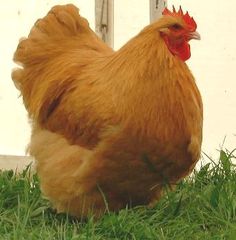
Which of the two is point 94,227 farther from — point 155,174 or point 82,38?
point 82,38

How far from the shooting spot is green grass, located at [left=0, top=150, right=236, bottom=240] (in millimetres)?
4090

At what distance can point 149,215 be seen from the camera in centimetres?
439

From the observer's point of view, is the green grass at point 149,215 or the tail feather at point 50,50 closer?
the green grass at point 149,215

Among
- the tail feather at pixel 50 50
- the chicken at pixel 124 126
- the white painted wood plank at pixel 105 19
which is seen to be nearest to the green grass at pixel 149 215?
the chicken at pixel 124 126

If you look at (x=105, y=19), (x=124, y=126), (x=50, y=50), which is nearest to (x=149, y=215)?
(x=124, y=126)

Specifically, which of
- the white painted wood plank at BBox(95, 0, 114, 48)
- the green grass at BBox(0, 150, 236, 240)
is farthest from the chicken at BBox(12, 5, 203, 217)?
the white painted wood plank at BBox(95, 0, 114, 48)

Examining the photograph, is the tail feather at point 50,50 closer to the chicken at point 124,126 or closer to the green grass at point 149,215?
the chicken at point 124,126

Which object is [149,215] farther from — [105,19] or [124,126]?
[105,19]

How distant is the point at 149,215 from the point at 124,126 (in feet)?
1.76

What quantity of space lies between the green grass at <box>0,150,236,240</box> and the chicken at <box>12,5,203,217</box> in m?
0.11

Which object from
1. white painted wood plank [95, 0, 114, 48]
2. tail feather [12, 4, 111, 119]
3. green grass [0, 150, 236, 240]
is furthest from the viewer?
white painted wood plank [95, 0, 114, 48]

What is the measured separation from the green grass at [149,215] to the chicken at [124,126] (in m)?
0.11

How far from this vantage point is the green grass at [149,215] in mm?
4090

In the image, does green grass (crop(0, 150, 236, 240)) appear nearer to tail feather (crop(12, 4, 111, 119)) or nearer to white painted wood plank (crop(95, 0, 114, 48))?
tail feather (crop(12, 4, 111, 119))
